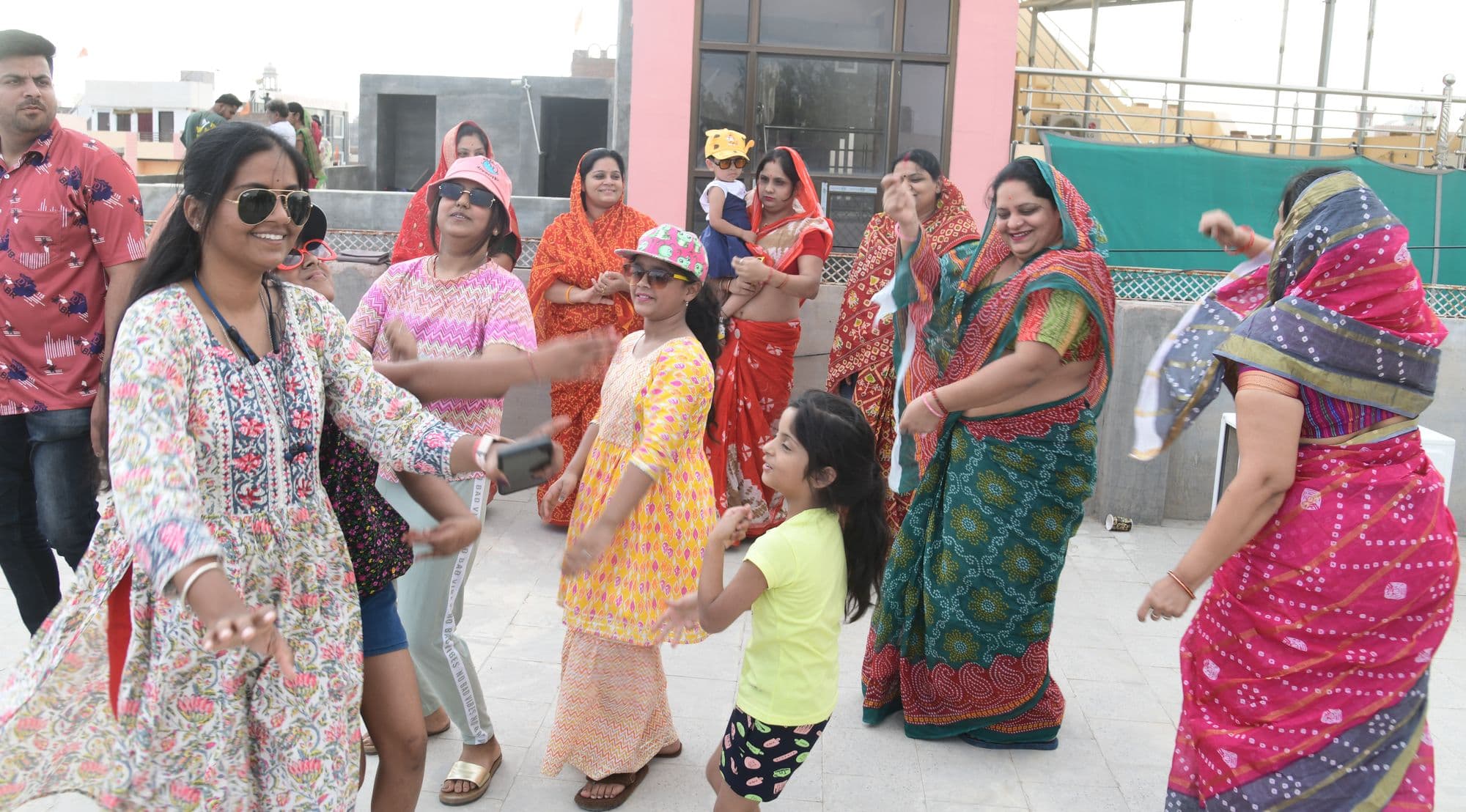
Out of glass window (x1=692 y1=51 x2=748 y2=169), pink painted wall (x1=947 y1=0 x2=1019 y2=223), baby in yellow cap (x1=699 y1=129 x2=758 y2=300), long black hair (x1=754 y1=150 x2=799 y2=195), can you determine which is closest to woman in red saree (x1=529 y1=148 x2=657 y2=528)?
baby in yellow cap (x1=699 y1=129 x2=758 y2=300)

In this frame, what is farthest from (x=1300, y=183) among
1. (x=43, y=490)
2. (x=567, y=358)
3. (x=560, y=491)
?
(x=43, y=490)

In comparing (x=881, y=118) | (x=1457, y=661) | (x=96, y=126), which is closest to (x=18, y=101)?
(x=881, y=118)

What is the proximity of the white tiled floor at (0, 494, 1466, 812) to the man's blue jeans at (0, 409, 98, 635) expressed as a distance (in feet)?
1.97

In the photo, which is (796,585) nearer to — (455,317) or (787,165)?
(455,317)

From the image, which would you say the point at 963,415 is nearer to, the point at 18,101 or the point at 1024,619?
the point at 1024,619

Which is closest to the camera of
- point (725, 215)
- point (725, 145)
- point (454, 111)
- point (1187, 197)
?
point (725, 215)

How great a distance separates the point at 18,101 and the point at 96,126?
Answer: 4464 centimetres

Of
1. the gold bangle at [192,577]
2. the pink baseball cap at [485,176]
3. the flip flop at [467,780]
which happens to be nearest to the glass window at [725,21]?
the pink baseball cap at [485,176]

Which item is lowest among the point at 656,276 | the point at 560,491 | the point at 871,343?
the point at 560,491

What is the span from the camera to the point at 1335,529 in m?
2.65

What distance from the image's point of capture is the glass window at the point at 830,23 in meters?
7.25

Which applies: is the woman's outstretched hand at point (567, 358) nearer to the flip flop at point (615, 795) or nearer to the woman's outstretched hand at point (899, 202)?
the woman's outstretched hand at point (899, 202)

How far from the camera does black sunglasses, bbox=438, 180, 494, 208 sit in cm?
362

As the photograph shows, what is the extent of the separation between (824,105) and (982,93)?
94 cm
